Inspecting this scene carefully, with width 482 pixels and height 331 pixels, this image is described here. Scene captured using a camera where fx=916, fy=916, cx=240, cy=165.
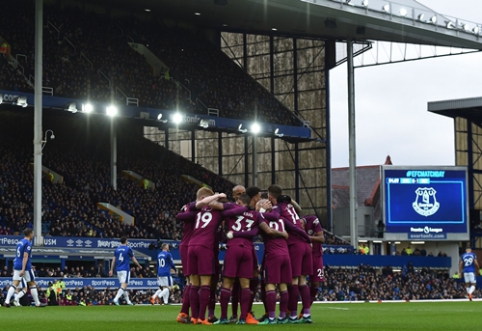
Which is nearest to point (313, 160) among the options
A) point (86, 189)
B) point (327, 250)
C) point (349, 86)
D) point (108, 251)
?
point (349, 86)

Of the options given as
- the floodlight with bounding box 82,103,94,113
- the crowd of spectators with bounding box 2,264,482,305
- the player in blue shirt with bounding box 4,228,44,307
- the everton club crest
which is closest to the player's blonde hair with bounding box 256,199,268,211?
the player in blue shirt with bounding box 4,228,44,307

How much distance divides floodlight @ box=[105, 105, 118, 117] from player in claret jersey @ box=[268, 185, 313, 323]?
100.0ft

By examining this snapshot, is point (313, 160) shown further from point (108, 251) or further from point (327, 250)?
point (108, 251)

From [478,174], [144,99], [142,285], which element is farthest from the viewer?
[478,174]

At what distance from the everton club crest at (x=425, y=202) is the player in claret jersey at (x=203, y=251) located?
41.0 metres

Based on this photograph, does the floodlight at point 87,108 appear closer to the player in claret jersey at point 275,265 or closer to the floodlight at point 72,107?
the floodlight at point 72,107

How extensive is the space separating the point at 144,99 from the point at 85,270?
42.3 feet

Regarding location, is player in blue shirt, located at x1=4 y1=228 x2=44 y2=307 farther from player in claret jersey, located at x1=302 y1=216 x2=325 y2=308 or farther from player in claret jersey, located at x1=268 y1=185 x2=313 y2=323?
player in claret jersey, located at x1=268 y1=185 x2=313 y2=323

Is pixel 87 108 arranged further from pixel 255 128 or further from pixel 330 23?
pixel 330 23

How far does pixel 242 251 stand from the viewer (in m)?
14.0

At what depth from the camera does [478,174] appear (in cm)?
6488

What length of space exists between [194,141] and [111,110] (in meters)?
18.2

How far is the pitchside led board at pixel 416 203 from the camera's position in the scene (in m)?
53.7

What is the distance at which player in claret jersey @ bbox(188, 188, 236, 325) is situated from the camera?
13.9 m
